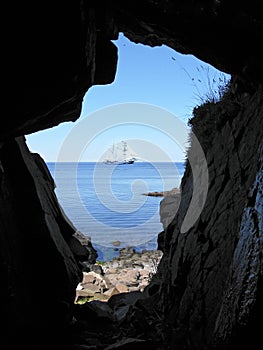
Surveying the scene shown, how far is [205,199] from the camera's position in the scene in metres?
5.20

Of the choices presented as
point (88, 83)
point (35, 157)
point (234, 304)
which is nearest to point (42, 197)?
point (35, 157)

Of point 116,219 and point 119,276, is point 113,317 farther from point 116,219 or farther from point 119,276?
point 116,219

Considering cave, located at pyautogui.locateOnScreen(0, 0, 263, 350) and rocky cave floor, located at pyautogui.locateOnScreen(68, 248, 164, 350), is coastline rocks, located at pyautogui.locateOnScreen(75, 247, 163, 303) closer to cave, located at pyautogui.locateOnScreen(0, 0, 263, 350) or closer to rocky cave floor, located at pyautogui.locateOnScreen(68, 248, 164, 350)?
rocky cave floor, located at pyautogui.locateOnScreen(68, 248, 164, 350)

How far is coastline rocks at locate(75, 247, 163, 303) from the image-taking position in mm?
10270

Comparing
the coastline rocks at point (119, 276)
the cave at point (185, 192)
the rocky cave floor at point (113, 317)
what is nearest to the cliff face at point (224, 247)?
the cave at point (185, 192)

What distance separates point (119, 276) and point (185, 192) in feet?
22.6

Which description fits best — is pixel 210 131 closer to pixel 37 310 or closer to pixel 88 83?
pixel 88 83

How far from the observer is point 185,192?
7.00 m

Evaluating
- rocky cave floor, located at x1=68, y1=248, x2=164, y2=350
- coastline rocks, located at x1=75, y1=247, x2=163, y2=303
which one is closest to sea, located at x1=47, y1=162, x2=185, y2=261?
coastline rocks, located at x1=75, y1=247, x2=163, y2=303

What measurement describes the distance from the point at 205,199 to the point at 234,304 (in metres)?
2.76

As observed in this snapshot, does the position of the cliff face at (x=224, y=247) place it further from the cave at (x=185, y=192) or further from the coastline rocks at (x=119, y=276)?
the coastline rocks at (x=119, y=276)

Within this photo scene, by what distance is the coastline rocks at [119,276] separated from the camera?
1027 cm

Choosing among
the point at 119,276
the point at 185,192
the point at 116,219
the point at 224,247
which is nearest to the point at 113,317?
the point at 185,192

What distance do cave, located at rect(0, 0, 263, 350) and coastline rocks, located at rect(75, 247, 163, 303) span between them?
323 cm
